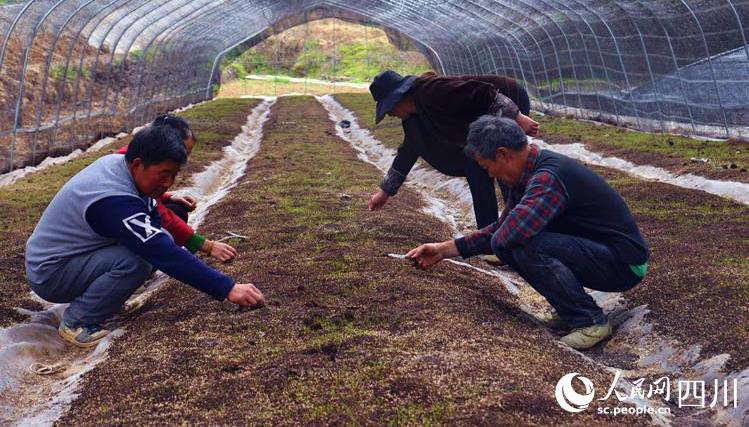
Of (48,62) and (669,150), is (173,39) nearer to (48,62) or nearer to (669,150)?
(48,62)

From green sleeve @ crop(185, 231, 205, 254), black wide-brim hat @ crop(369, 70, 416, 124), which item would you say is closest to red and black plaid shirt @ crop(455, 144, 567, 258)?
black wide-brim hat @ crop(369, 70, 416, 124)

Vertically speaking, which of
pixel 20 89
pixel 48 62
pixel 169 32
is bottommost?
pixel 169 32

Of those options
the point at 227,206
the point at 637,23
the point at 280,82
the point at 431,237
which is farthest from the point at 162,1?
the point at 280,82

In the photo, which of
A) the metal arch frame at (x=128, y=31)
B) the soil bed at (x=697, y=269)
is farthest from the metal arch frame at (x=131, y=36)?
the soil bed at (x=697, y=269)

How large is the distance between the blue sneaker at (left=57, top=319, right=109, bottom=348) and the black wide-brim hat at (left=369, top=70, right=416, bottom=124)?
2604 millimetres

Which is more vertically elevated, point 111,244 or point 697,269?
point 111,244

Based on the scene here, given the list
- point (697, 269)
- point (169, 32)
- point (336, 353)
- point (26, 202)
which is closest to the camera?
point (336, 353)

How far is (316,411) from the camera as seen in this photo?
3480 millimetres

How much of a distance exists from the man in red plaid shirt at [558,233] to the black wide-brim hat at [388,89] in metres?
1.32

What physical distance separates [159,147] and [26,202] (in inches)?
261

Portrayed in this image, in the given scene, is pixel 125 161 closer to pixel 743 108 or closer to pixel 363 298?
pixel 363 298

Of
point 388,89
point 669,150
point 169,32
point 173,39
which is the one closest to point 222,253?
point 388,89

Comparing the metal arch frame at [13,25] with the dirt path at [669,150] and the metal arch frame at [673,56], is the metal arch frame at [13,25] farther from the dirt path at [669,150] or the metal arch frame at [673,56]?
the metal arch frame at [673,56]

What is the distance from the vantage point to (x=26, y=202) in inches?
395
